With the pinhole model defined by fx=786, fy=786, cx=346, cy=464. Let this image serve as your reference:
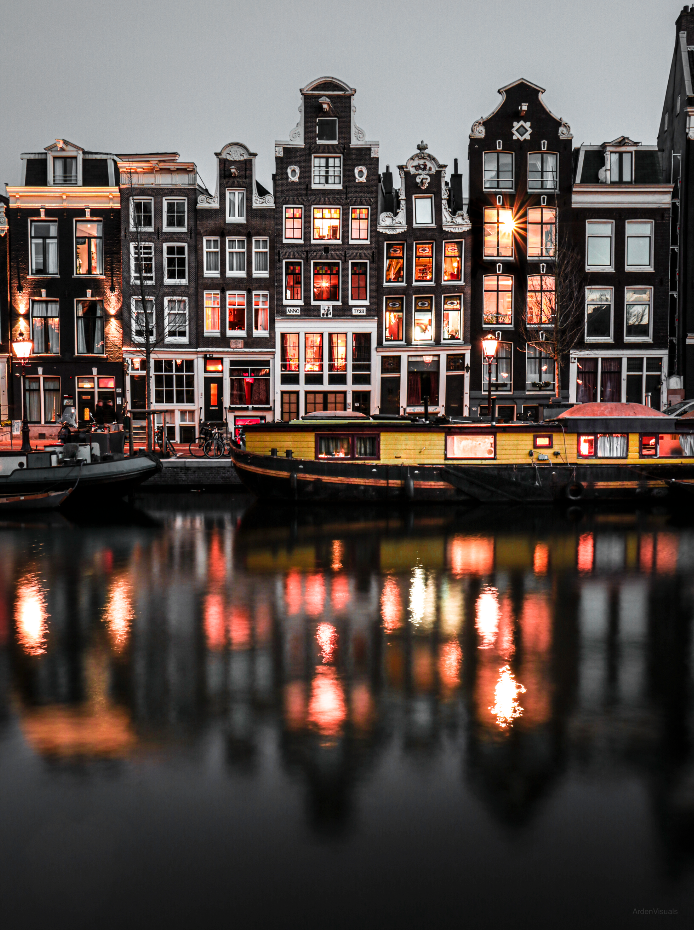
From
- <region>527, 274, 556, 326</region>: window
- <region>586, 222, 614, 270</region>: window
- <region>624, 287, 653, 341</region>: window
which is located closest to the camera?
<region>527, 274, 556, 326</region>: window

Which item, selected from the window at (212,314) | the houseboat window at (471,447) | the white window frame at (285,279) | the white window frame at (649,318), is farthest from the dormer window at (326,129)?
the houseboat window at (471,447)

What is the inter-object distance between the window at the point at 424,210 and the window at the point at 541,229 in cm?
482

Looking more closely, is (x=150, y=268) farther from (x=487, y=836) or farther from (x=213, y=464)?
(x=487, y=836)

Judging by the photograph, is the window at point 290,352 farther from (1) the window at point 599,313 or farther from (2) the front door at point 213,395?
(1) the window at point 599,313

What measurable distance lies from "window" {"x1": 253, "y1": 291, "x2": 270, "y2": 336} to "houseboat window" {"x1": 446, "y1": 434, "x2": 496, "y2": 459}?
1674 centimetres

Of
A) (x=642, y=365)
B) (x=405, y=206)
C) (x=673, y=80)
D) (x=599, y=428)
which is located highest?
(x=673, y=80)

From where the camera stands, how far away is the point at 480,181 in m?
38.3

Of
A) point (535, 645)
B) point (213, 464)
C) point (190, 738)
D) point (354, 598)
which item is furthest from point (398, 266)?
point (190, 738)

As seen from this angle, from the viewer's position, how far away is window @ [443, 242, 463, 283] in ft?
125

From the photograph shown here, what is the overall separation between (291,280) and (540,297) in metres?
12.1

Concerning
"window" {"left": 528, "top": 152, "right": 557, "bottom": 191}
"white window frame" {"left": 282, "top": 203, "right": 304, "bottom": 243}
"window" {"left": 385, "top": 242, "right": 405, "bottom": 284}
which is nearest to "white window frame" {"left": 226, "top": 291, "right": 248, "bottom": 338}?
"white window frame" {"left": 282, "top": 203, "right": 304, "bottom": 243}

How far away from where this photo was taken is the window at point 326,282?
1523 inches

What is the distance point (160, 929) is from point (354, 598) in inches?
337

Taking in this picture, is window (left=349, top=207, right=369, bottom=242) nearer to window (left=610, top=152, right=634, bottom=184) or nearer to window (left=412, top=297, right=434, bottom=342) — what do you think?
window (left=412, top=297, right=434, bottom=342)
